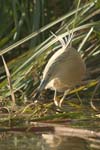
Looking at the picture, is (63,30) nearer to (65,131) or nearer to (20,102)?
(20,102)

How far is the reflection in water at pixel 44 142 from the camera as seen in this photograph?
2.68 meters

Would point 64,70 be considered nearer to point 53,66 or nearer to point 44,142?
point 53,66

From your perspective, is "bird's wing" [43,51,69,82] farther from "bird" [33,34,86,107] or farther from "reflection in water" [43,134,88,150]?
"reflection in water" [43,134,88,150]

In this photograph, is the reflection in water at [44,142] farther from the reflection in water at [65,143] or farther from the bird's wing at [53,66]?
the bird's wing at [53,66]

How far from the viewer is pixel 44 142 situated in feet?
9.25

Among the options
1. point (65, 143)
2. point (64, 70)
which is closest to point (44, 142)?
point (65, 143)

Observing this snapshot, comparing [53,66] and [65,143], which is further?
[53,66]

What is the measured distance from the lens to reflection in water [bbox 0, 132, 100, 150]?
8.79 feet

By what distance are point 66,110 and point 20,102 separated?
0.59 metres

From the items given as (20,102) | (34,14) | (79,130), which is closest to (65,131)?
(79,130)

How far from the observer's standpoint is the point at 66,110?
11.2ft

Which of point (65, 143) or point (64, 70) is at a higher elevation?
point (64, 70)

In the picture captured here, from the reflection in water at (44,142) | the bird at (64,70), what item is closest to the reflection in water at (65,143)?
the reflection in water at (44,142)

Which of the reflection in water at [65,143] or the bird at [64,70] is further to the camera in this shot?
the bird at [64,70]
